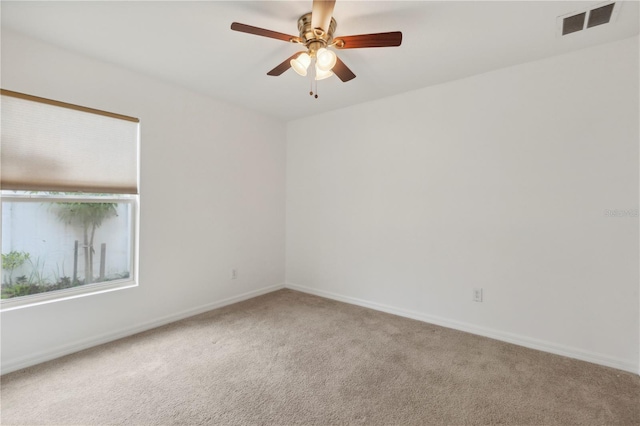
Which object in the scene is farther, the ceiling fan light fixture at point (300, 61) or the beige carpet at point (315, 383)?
the ceiling fan light fixture at point (300, 61)

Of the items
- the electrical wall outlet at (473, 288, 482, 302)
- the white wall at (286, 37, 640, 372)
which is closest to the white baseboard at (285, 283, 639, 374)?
the white wall at (286, 37, 640, 372)

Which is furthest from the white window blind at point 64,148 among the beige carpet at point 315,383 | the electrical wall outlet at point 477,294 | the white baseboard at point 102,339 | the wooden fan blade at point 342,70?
the electrical wall outlet at point 477,294

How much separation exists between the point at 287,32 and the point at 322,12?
655 millimetres

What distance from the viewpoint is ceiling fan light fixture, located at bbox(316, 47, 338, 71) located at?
6.00ft

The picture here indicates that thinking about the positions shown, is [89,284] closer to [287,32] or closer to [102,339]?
[102,339]

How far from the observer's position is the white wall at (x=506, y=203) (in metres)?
2.25

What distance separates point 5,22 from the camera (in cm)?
205

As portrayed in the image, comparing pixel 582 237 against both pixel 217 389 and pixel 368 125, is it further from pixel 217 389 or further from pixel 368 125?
pixel 217 389

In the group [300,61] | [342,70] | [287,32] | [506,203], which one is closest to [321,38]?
[300,61]

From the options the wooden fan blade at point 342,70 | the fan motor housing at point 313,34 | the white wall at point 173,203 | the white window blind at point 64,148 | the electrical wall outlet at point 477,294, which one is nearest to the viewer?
the fan motor housing at point 313,34

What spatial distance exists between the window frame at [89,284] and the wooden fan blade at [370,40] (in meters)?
2.36

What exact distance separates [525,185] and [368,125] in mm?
1752

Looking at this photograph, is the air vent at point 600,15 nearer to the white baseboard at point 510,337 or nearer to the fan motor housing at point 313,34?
the fan motor housing at point 313,34

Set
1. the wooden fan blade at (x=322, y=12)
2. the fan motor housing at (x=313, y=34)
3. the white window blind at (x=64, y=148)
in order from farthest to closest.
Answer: the white window blind at (x=64, y=148) < the fan motor housing at (x=313, y=34) < the wooden fan blade at (x=322, y=12)
